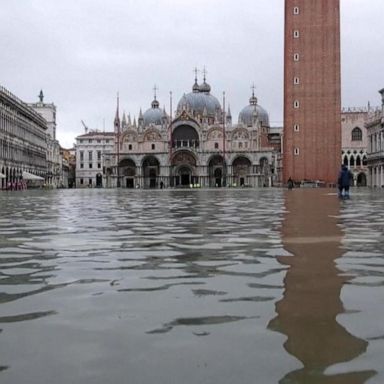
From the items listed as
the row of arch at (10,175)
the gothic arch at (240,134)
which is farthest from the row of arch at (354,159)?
the row of arch at (10,175)

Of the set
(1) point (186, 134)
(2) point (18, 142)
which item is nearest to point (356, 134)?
(1) point (186, 134)

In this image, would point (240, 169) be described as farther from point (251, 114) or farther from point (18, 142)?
point (18, 142)

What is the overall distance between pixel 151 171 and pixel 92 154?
31.5m

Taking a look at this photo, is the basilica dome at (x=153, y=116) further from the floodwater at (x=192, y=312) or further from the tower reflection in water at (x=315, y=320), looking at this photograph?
the tower reflection in water at (x=315, y=320)

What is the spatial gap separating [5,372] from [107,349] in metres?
0.64

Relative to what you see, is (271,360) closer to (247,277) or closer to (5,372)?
(5,372)

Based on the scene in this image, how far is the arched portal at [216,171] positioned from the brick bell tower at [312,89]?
33.9 metres

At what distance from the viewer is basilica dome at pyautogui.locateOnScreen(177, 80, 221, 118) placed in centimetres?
11862

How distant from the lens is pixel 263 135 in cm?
11581

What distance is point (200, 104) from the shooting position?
398ft

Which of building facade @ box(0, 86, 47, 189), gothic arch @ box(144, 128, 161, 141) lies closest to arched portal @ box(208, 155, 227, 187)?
gothic arch @ box(144, 128, 161, 141)

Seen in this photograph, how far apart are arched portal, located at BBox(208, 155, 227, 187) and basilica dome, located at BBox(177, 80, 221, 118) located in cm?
1000

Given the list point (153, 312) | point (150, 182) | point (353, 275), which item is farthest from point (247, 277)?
point (150, 182)

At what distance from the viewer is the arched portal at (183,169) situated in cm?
11294
